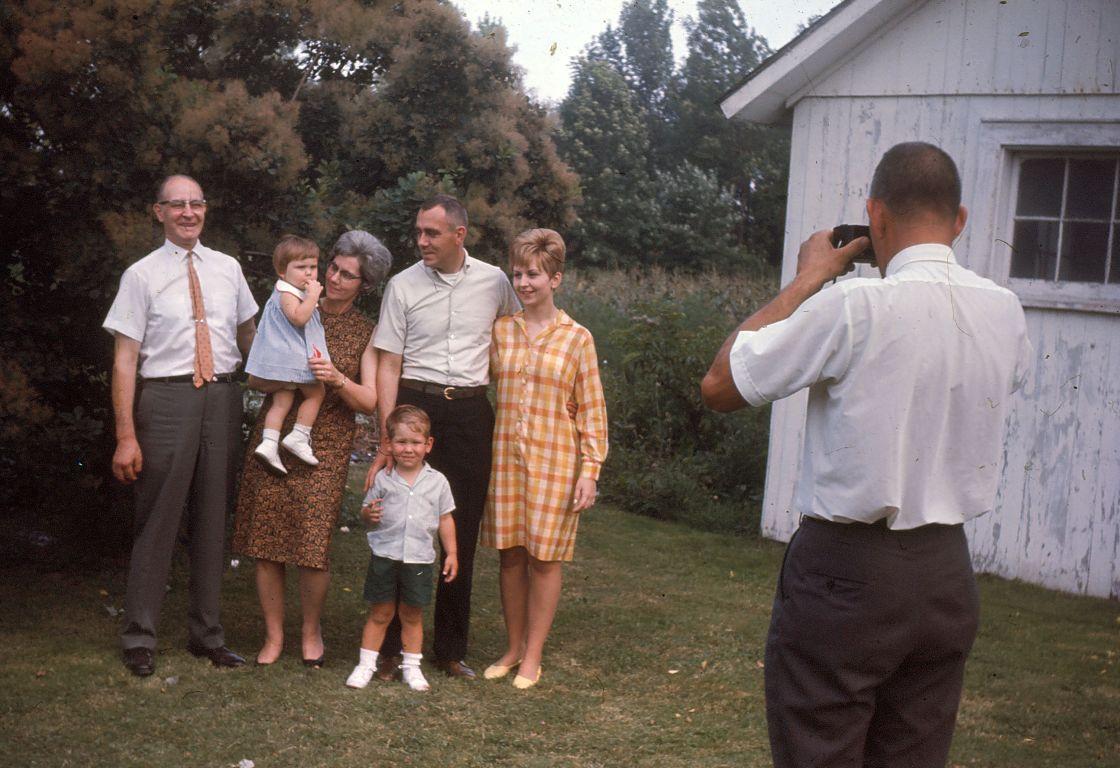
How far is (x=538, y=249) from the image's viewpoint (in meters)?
5.57

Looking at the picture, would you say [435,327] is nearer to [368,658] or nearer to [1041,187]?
[368,658]

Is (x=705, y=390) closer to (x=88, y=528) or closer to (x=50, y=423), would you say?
(x=50, y=423)

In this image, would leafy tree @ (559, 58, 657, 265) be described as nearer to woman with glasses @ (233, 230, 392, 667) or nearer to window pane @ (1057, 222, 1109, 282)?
window pane @ (1057, 222, 1109, 282)

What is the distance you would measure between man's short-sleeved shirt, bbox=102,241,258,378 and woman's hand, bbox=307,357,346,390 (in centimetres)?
54

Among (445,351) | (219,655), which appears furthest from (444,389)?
(219,655)

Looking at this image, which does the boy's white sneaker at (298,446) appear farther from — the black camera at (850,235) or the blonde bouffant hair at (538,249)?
the black camera at (850,235)

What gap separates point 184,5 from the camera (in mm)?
7191

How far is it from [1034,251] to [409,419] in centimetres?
509

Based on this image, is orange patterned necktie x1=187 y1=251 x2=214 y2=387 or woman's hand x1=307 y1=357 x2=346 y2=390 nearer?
woman's hand x1=307 y1=357 x2=346 y2=390

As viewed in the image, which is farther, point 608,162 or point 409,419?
point 608,162

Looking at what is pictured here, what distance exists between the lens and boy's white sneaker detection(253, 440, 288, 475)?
5605mm

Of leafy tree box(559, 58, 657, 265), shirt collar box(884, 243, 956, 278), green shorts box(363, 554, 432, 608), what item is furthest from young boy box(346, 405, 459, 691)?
leafy tree box(559, 58, 657, 265)

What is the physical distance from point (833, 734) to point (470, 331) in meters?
3.21

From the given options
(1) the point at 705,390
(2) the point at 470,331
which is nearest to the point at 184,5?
(2) the point at 470,331
